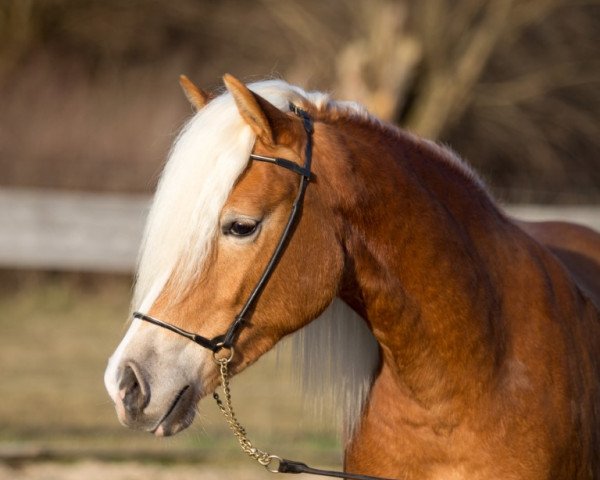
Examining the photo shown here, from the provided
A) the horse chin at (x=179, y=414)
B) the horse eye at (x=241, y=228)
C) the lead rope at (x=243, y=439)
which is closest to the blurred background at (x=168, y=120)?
the lead rope at (x=243, y=439)

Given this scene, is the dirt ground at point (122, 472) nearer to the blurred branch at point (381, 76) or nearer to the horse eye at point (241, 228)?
the horse eye at point (241, 228)

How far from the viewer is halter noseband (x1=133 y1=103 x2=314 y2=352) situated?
2.62 m

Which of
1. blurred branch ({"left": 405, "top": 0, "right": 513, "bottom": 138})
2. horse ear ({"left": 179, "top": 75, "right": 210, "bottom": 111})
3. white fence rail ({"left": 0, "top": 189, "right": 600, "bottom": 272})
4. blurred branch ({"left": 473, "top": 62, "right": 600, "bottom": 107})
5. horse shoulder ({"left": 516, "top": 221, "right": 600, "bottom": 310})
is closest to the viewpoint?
horse ear ({"left": 179, "top": 75, "right": 210, "bottom": 111})

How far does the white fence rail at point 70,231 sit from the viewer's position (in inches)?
280

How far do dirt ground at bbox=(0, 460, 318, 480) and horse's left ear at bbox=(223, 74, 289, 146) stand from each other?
3.31m

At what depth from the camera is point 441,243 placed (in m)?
2.92

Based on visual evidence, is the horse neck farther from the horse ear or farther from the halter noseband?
the horse ear

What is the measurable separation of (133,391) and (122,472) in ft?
10.7

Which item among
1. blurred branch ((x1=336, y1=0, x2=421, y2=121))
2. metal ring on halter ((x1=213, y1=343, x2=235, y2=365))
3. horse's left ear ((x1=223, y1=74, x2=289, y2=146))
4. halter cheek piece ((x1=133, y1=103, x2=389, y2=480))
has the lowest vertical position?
metal ring on halter ((x1=213, y1=343, x2=235, y2=365))

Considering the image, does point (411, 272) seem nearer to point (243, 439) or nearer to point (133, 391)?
point (243, 439)

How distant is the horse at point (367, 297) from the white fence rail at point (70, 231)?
14.1 ft

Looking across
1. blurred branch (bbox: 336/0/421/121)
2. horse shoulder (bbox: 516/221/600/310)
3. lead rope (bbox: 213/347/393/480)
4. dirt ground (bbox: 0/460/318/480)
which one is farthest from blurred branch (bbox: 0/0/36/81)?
lead rope (bbox: 213/347/393/480)

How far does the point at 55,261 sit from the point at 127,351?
4.71m

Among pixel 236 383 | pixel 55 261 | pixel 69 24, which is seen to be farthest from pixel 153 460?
pixel 69 24
